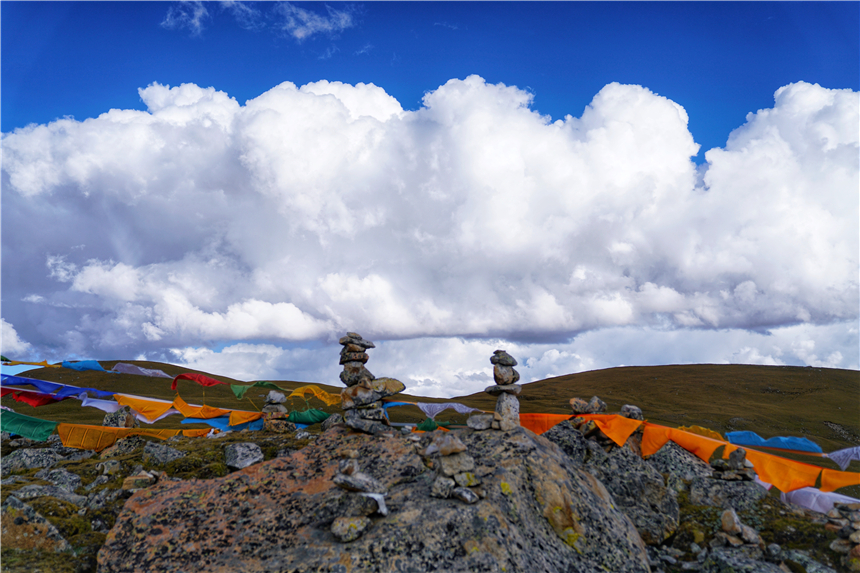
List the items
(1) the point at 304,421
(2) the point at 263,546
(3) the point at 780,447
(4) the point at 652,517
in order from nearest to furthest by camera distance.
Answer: (2) the point at 263,546 → (4) the point at 652,517 → (3) the point at 780,447 → (1) the point at 304,421

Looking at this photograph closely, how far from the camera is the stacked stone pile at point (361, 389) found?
45.9 feet

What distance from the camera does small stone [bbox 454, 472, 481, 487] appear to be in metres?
9.84

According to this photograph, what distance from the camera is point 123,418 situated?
74.8 ft

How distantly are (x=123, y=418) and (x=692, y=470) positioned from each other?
2630 centimetres

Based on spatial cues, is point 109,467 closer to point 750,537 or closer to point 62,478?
point 62,478

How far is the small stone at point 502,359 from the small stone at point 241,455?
26.8ft

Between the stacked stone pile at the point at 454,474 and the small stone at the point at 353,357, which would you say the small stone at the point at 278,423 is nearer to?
the small stone at the point at 353,357

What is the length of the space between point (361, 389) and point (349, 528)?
6118 mm

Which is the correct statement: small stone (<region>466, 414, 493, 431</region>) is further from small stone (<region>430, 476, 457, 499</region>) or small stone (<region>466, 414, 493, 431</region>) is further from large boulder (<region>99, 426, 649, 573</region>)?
small stone (<region>430, 476, 457, 499</region>)

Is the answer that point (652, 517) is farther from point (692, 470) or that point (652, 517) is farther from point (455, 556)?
point (455, 556)

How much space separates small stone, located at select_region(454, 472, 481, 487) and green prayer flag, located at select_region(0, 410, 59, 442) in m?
16.7

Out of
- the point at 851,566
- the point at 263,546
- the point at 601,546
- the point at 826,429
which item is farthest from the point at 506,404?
the point at 826,429

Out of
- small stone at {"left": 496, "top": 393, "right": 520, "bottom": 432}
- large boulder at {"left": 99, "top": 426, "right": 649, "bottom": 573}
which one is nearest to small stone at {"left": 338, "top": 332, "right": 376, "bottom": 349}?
large boulder at {"left": 99, "top": 426, "right": 649, "bottom": 573}

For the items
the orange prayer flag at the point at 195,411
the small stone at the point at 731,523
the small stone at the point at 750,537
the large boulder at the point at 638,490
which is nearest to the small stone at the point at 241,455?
the orange prayer flag at the point at 195,411
